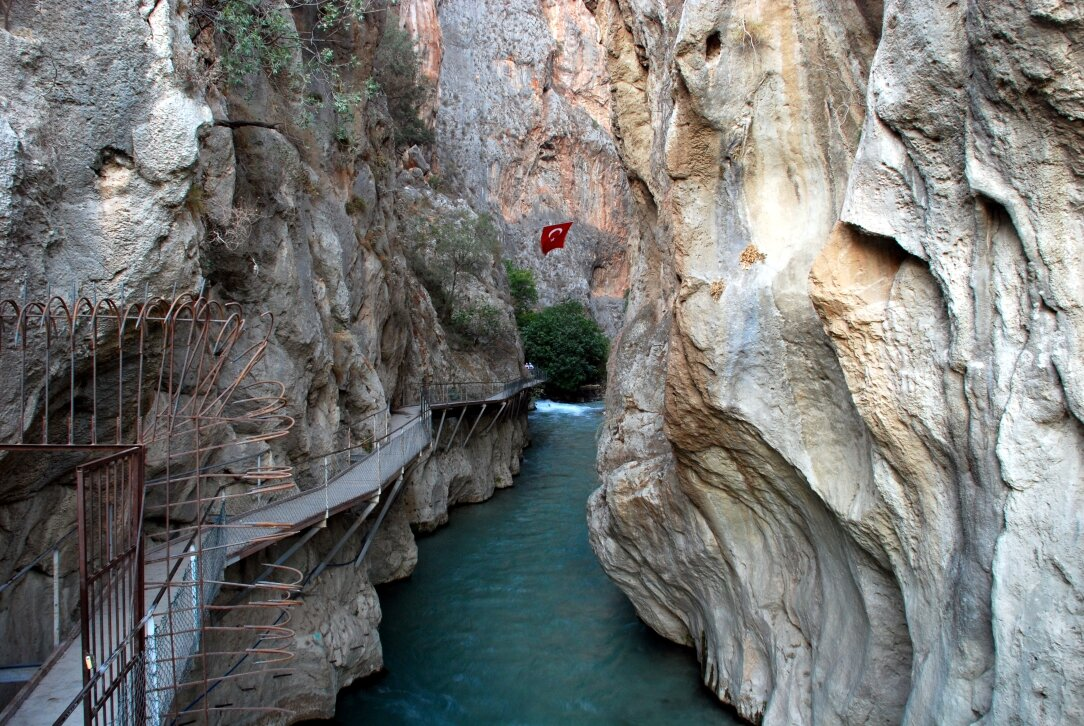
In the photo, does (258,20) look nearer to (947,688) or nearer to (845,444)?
(845,444)

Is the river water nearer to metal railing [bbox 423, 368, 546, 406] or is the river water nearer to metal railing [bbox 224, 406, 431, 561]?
metal railing [bbox 224, 406, 431, 561]

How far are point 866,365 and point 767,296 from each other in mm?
2317

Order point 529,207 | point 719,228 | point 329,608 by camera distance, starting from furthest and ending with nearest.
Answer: point 529,207, point 329,608, point 719,228

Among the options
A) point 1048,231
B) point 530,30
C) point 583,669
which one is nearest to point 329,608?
point 583,669

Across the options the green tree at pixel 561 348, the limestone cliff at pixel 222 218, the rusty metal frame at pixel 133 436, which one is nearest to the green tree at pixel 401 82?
the limestone cliff at pixel 222 218

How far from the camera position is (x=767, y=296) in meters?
9.30

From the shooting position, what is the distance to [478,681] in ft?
43.3

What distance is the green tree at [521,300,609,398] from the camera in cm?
4600

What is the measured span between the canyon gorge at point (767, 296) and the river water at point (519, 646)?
66 centimetres

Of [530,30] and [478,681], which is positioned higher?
[530,30]

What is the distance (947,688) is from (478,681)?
877 centimetres

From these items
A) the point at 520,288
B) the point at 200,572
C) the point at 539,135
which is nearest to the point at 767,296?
the point at 200,572

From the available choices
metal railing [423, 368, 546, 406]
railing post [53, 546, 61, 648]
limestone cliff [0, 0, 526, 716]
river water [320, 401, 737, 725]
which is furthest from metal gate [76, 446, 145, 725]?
metal railing [423, 368, 546, 406]

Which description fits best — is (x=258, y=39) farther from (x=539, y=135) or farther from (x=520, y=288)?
(x=539, y=135)
